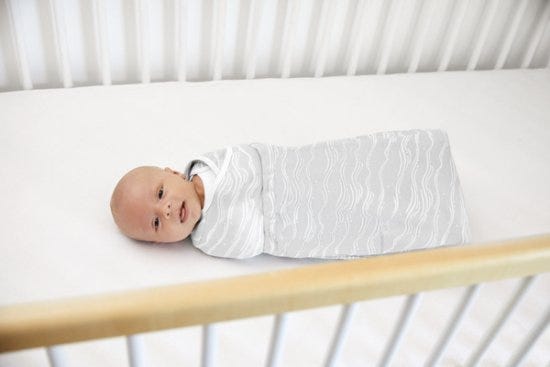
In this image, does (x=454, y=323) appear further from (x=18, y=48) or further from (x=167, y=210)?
(x=18, y=48)

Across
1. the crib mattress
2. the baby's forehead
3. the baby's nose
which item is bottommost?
the crib mattress

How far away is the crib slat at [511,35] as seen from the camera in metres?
1.47

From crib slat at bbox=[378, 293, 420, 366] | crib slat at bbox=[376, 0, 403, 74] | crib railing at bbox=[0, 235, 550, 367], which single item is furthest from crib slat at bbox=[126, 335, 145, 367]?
crib slat at bbox=[376, 0, 403, 74]

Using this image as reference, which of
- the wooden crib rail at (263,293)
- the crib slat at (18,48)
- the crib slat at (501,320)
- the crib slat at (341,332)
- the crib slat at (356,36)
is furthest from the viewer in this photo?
the crib slat at (356,36)

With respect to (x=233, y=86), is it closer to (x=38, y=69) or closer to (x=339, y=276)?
(x=38, y=69)

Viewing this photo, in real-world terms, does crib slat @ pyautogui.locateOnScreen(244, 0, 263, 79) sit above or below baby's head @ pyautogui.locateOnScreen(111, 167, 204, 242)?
above

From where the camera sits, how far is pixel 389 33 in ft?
4.66

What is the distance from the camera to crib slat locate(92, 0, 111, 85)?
1.17 meters

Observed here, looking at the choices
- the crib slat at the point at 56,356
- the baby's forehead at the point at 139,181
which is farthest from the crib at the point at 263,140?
the baby's forehead at the point at 139,181

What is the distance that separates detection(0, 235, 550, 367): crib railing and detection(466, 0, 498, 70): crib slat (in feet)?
3.38

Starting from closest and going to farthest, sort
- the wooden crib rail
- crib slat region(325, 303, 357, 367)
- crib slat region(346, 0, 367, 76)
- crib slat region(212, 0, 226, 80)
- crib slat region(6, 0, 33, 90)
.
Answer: the wooden crib rail < crib slat region(325, 303, 357, 367) < crib slat region(6, 0, 33, 90) < crib slat region(212, 0, 226, 80) < crib slat region(346, 0, 367, 76)

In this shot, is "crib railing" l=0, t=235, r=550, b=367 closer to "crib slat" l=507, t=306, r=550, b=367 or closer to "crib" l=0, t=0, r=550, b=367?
"crib" l=0, t=0, r=550, b=367

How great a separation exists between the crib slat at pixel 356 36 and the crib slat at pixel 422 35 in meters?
0.15

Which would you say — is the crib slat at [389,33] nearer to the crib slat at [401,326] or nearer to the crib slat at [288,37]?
the crib slat at [288,37]
